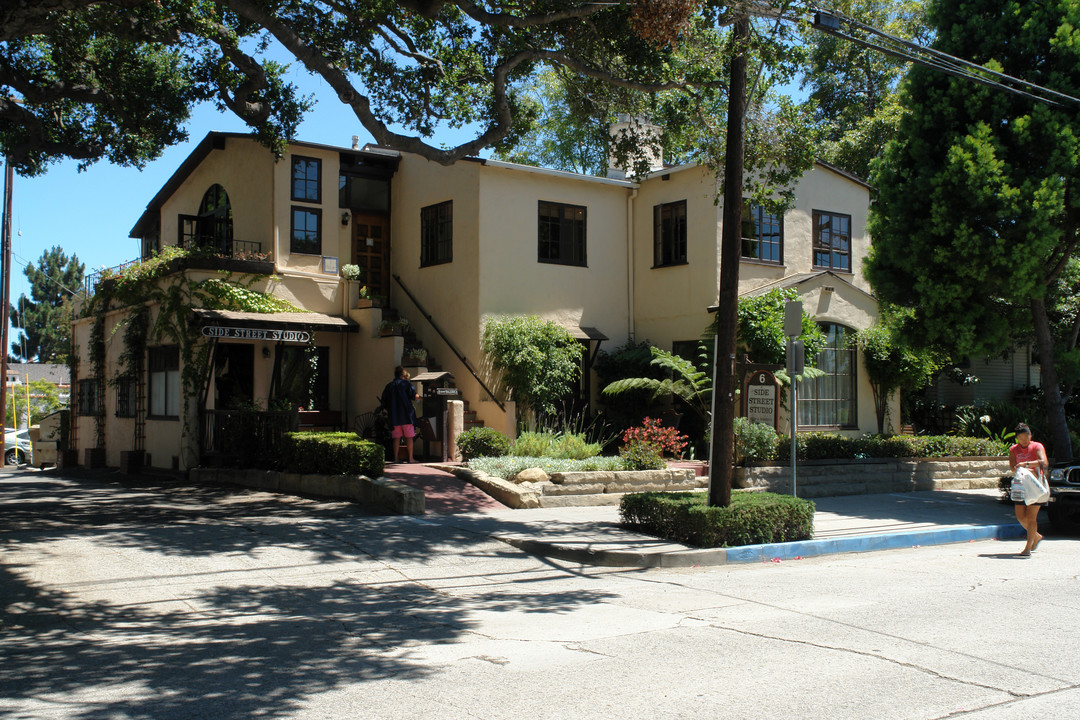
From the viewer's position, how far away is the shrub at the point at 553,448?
16094mm

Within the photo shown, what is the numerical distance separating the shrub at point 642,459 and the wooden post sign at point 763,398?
88.5 inches

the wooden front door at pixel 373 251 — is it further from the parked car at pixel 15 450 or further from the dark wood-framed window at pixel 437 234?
the parked car at pixel 15 450

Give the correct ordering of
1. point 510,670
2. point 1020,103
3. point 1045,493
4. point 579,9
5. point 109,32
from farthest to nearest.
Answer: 1. point 1020,103
2. point 109,32
3. point 579,9
4. point 1045,493
5. point 510,670

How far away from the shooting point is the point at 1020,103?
48.6ft

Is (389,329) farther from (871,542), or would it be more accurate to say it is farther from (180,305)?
(871,542)

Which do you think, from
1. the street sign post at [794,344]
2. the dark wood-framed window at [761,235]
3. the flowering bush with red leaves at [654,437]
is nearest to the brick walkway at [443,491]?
the flowering bush with red leaves at [654,437]

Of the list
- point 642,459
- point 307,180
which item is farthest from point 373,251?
point 642,459

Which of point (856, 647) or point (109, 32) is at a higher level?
point (109, 32)

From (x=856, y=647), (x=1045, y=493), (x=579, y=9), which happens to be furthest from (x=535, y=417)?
(x=856, y=647)

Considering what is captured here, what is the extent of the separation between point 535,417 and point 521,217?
14.5 feet

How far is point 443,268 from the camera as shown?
19797 mm

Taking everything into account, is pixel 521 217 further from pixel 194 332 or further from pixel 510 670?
pixel 510 670

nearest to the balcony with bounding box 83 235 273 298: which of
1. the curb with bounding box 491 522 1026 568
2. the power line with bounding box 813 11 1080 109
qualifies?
the curb with bounding box 491 522 1026 568

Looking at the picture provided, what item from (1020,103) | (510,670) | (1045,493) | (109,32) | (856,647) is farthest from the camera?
(1020,103)
